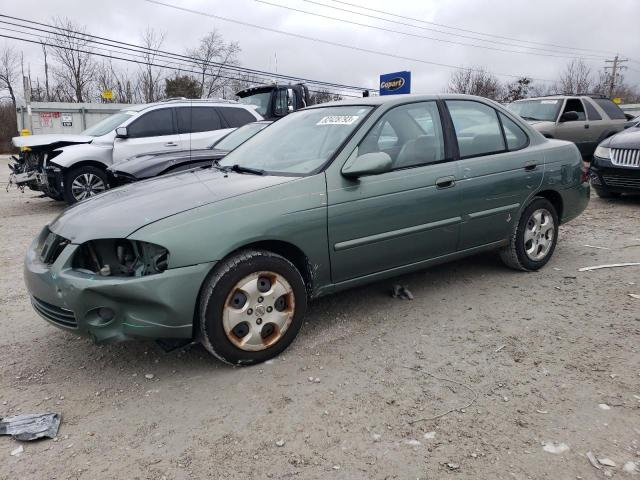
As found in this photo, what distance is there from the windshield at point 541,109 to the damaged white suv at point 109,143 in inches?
260

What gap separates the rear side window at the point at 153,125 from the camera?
28.7ft

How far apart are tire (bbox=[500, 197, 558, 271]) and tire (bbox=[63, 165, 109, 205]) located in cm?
665

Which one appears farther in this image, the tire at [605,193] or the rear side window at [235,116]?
the rear side window at [235,116]

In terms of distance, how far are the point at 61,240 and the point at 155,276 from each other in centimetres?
74

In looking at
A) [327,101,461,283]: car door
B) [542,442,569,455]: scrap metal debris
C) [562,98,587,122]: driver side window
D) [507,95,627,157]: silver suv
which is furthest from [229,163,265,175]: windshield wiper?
[562,98,587,122]: driver side window

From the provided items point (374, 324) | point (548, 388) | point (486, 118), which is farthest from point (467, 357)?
point (486, 118)

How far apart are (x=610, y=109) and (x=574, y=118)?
1.82 meters

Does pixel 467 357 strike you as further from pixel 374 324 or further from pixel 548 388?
pixel 374 324

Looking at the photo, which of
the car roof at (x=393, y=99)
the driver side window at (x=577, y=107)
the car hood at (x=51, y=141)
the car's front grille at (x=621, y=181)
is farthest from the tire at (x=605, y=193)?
the car hood at (x=51, y=141)

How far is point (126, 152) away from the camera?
8602 mm

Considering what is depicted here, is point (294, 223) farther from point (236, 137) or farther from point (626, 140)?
point (626, 140)

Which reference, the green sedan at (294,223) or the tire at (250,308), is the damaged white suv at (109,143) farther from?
the tire at (250,308)

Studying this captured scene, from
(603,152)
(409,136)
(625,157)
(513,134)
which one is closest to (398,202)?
(409,136)

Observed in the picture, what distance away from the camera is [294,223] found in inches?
124
